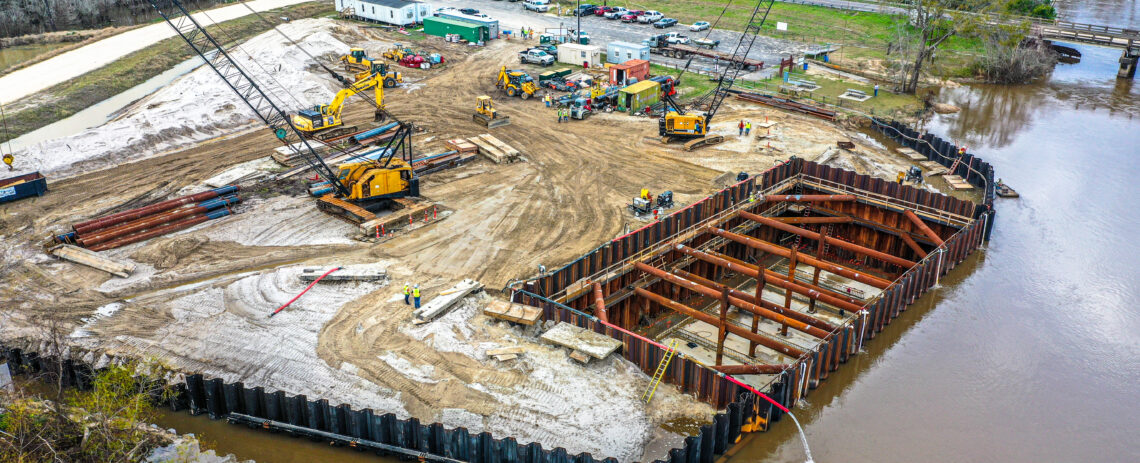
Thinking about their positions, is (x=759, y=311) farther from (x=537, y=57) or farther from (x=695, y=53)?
(x=695, y=53)

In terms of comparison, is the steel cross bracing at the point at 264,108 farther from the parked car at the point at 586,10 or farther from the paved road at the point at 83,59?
the parked car at the point at 586,10

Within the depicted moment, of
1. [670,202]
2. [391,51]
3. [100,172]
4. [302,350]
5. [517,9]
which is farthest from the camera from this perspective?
[517,9]

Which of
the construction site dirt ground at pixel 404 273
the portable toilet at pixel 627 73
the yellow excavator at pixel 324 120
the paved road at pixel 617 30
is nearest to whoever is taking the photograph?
the construction site dirt ground at pixel 404 273

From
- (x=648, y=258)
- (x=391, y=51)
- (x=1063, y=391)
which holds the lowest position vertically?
(x=1063, y=391)

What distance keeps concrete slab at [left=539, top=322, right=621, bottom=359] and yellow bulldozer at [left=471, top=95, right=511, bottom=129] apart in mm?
25554

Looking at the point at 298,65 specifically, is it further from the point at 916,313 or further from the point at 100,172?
the point at 916,313

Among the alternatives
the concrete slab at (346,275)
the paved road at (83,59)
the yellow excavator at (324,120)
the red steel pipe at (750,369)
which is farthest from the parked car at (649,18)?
A: the red steel pipe at (750,369)

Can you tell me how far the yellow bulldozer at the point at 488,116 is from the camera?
50.2 metres

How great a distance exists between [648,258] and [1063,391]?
48.4 ft

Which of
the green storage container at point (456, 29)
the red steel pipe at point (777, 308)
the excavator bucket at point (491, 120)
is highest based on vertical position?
the green storage container at point (456, 29)

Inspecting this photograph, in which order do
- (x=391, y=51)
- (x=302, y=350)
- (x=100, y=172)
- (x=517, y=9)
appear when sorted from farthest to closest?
(x=517, y=9)
(x=391, y=51)
(x=100, y=172)
(x=302, y=350)

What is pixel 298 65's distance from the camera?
60.8 meters

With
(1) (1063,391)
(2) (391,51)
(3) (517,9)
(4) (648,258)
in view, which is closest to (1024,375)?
(1) (1063,391)

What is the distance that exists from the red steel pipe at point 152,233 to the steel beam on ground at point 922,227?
30.9 metres
